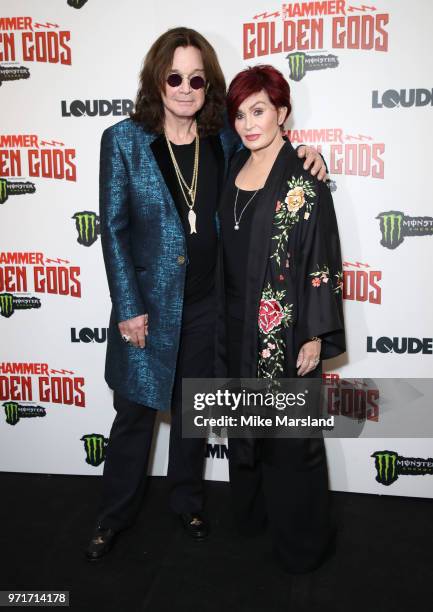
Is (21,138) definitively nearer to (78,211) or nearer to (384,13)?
(78,211)

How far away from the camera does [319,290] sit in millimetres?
1844

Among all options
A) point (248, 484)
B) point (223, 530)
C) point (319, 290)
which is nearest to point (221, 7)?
point (319, 290)

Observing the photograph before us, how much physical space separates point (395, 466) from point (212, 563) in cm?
100

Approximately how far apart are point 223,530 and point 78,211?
1523 mm

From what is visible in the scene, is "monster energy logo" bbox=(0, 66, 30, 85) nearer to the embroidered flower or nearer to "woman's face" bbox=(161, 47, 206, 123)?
"woman's face" bbox=(161, 47, 206, 123)

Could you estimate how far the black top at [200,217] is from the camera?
6.72ft

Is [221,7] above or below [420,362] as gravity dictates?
above

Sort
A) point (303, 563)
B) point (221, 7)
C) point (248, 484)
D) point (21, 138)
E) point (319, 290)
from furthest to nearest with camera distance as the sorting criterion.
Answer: point (21, 138) → point (221, 7) → point (248, 484) → point (303, 563) → point (319, 290)

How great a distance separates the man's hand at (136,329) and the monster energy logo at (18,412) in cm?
98

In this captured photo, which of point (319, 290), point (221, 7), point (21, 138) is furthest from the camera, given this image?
point (21, 138)

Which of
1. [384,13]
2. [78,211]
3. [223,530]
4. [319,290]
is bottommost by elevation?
[223,530]

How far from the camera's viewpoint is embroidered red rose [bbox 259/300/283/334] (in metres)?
1.87

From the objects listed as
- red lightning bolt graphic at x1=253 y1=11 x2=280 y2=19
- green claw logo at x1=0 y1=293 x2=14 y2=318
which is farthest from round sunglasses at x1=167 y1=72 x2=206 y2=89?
green claw logo at x1=0 y1=293 x2=14 y2=318

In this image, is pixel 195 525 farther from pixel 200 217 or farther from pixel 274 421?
pixel 200 217
